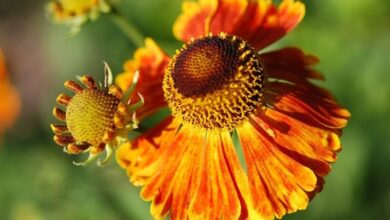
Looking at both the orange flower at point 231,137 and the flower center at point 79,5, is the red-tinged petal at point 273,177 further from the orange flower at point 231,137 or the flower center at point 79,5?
the flower center at point 79,5

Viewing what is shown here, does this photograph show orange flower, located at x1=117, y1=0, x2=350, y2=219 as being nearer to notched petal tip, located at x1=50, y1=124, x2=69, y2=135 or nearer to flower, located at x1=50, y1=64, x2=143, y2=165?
flower, located at x1=50, y1=64, x2=143, y2=165

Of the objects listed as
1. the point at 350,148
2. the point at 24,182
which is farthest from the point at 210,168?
the point at 24,182

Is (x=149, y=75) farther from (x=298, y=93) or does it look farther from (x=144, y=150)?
(x=298, y=93)

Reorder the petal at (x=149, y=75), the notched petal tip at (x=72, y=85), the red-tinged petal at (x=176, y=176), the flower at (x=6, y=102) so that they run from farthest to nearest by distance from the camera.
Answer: the flower at (x=6, y=102) < the petal at (x=149, y=75) < the notched petal tip at (x=72, y=85) < the red-tinged petal at (x=176, y=176)

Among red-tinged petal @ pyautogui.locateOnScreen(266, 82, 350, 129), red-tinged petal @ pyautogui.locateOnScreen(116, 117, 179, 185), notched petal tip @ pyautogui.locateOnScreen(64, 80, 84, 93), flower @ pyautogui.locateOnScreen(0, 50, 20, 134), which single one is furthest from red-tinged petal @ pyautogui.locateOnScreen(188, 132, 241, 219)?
flower @ pyautogui.locateOnScreen(0, 50, 20, 134)

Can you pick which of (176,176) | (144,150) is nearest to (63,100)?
(144,150)

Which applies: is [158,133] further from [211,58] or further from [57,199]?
[57,199]

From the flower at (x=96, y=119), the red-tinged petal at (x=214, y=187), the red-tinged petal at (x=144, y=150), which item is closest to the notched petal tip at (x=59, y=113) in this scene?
the flower at (x=96, y=119)
